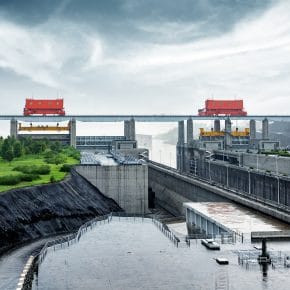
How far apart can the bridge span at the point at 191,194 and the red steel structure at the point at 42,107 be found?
190 feet

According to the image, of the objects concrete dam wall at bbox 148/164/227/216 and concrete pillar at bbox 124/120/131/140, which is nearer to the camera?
concrete dam wall at bbox 148/164/227/216

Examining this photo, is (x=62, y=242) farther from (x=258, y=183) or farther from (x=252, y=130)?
(x=252, y=130)

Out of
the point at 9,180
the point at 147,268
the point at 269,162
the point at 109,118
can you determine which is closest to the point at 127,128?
the point at 109,118

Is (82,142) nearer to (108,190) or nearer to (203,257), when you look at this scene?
(108,190)

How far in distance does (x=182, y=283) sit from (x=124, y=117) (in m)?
164

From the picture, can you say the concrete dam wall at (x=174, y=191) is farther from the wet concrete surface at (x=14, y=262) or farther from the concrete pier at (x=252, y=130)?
the concrete pier at (x=252, y=130)

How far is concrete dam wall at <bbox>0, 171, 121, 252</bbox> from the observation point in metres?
60.6

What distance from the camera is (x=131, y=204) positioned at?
96.4 m

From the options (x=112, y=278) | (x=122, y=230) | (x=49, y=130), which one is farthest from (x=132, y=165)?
(x=49, y=130)

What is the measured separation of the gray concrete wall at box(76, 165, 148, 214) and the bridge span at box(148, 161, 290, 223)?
900 cm

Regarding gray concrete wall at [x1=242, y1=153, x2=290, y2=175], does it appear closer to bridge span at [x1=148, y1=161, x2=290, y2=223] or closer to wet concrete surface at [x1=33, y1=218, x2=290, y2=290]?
bridge span at [x1=148, y1=161, x2=290, y2=223]

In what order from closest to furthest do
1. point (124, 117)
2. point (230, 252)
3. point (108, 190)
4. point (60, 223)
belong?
point (230, 252)
point (60, 223)
point (108, 190)
point (124, 117)

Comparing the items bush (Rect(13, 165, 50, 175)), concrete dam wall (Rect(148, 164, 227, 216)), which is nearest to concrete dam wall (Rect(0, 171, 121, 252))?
bush (Rect(13, 165, 50, 175))

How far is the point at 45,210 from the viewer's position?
230ft
